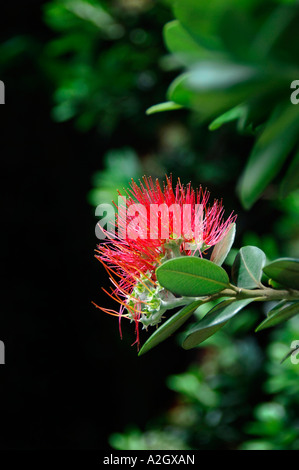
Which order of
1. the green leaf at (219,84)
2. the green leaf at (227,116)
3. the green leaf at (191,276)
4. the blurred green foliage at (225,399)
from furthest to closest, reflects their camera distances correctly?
the blurred green foliage at (225,399) → the green leaf at (227,116) → the green leaf at (191,276) → the green leaf at (219,84)

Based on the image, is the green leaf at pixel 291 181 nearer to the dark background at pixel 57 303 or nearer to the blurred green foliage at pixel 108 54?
the blurred green foliage at pixel 108 54

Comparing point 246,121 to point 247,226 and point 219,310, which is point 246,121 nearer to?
point 219,310

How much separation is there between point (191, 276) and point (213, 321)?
0.05 m

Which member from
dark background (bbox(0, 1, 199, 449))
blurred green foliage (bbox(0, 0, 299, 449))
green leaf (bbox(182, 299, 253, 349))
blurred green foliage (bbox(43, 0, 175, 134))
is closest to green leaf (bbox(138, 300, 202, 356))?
green leaf (bbox(182, 299, 253, 349))

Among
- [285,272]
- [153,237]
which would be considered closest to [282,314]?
[285,272]

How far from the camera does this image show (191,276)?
44 centimetres

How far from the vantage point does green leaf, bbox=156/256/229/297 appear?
0.43 metres

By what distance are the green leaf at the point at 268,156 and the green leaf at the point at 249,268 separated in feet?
0.67

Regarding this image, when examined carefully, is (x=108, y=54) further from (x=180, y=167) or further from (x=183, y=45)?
(x=183, y=45)

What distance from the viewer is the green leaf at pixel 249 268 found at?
49cm

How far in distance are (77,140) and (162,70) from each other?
872mm

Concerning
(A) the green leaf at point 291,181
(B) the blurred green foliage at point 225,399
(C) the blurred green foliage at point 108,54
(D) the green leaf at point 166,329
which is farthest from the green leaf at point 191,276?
(C) the blurred green foliage at point 108,54

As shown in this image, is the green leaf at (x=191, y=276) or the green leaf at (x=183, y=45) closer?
the green leaf at (x=183, y=45)

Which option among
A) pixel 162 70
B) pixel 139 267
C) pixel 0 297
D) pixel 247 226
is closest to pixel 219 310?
pixel 139 267
